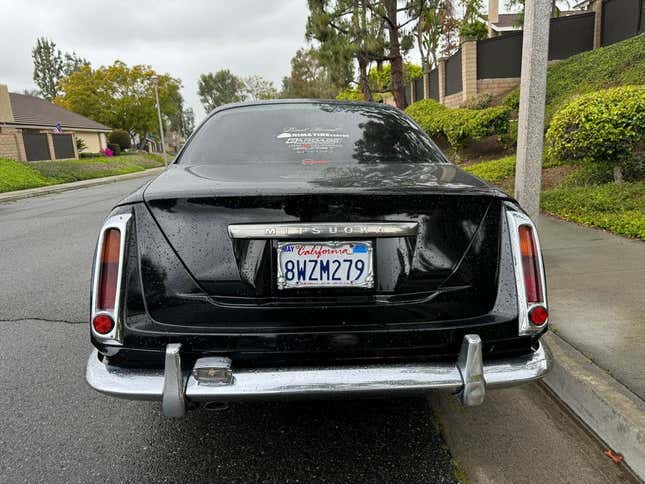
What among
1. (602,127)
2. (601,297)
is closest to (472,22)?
(602,127)

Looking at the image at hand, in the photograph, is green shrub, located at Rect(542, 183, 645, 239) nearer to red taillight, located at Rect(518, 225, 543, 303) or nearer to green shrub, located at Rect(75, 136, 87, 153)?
red taillight, located at Rect(518, 225, 543, 303)

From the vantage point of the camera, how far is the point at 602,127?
5965 mm

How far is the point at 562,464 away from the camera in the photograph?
203 centimetres

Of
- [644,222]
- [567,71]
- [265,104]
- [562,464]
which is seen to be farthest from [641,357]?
[567,71]

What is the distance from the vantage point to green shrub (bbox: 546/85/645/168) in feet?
19.3

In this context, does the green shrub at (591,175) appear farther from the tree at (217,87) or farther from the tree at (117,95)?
the tree at (217,87)

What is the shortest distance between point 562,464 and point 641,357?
96 cm

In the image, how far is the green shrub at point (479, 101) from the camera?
1547 centimetres

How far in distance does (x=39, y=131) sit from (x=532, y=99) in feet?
118

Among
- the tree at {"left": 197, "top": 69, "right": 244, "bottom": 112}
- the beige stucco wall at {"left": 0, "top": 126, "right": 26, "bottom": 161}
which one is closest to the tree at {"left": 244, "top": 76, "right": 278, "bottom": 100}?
the tree at {"left": 197, "top": 69, "right": 244, "bottom": 112}

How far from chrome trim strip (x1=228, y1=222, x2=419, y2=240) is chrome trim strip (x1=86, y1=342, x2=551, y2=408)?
51 centimetres

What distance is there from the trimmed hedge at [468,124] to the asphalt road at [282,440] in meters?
9.92

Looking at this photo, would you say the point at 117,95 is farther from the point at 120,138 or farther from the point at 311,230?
the point at 311,230

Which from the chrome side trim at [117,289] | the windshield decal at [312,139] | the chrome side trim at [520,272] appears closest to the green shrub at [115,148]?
the windshield decal at [312,139]
